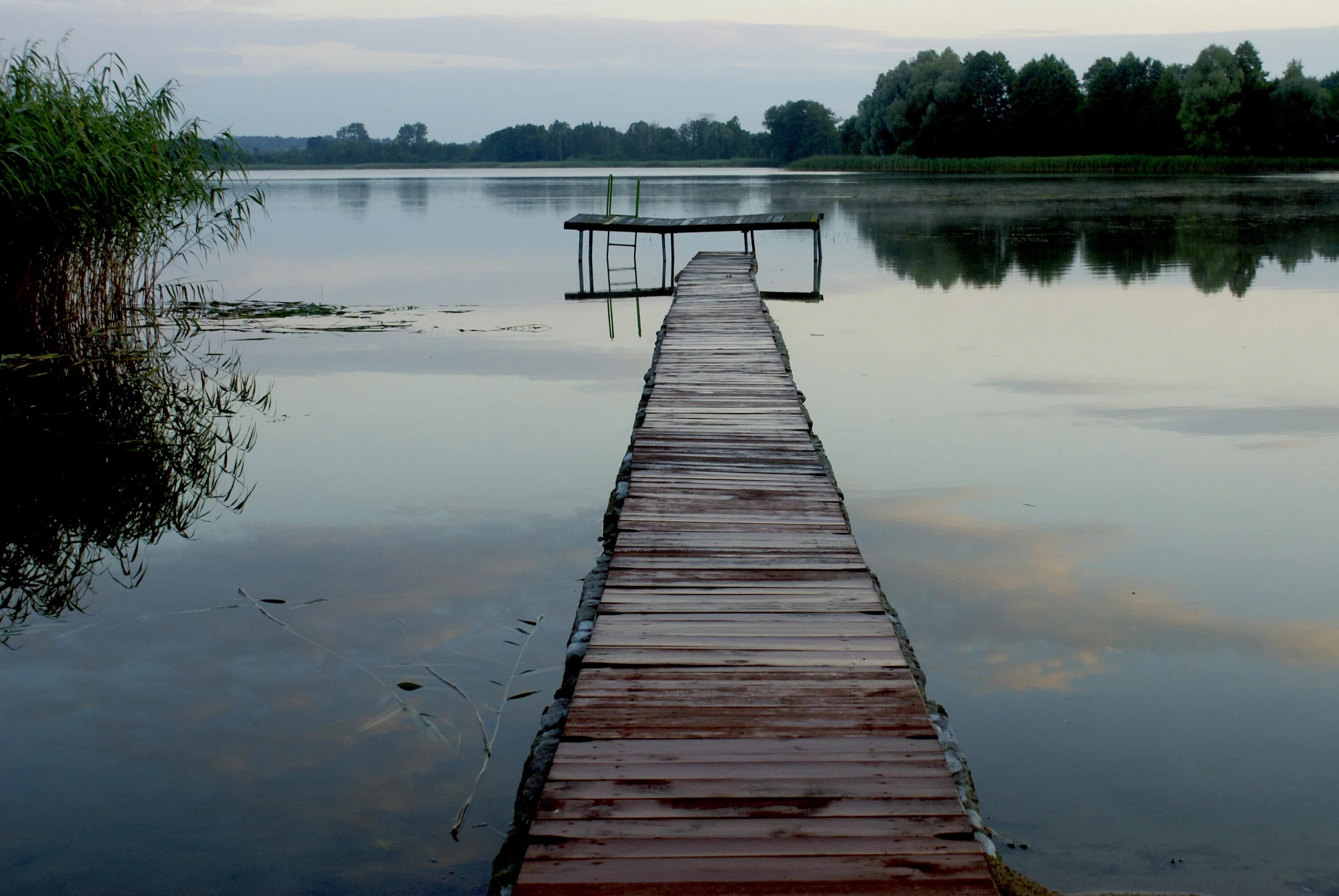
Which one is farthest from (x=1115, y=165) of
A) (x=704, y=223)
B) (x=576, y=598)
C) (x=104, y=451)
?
(x=576, y=598)

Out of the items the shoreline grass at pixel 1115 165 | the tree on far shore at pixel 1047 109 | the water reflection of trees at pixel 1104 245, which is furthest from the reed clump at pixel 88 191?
the tree on far shore at pixel 1047 109

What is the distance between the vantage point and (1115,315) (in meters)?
13.1

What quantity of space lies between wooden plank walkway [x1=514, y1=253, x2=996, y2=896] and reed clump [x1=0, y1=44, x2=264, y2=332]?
6698 millimetres

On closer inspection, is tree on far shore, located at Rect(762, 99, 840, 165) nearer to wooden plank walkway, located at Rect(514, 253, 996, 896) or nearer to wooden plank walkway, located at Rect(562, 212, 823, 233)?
wooden plank walkway, located at Rect(562, 212, 823, 233)

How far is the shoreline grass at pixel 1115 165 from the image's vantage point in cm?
5572

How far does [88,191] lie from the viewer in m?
9.40

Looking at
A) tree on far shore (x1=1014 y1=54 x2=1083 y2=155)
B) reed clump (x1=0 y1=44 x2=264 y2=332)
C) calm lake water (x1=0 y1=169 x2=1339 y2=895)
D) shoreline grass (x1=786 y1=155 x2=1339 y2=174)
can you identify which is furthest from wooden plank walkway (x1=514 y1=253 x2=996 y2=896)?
tree on far shore (x1=1014 y1=54 x2=1083 y2=155)

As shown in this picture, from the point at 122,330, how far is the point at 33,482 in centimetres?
451

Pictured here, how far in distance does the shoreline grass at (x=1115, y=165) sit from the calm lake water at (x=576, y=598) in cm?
4864

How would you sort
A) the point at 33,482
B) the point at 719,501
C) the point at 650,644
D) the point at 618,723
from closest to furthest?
the point at 618,723 → the point at 650,644 → the point at 719,501 → the point at 33,482

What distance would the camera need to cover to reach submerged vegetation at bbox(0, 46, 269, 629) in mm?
6391

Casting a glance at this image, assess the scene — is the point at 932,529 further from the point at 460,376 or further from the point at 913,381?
the point at 460,376

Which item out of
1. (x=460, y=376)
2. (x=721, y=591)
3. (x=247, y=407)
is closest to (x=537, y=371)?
(x=460, y=376)

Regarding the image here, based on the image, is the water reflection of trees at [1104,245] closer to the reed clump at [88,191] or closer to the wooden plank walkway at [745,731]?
the reed clump at [88,191]
